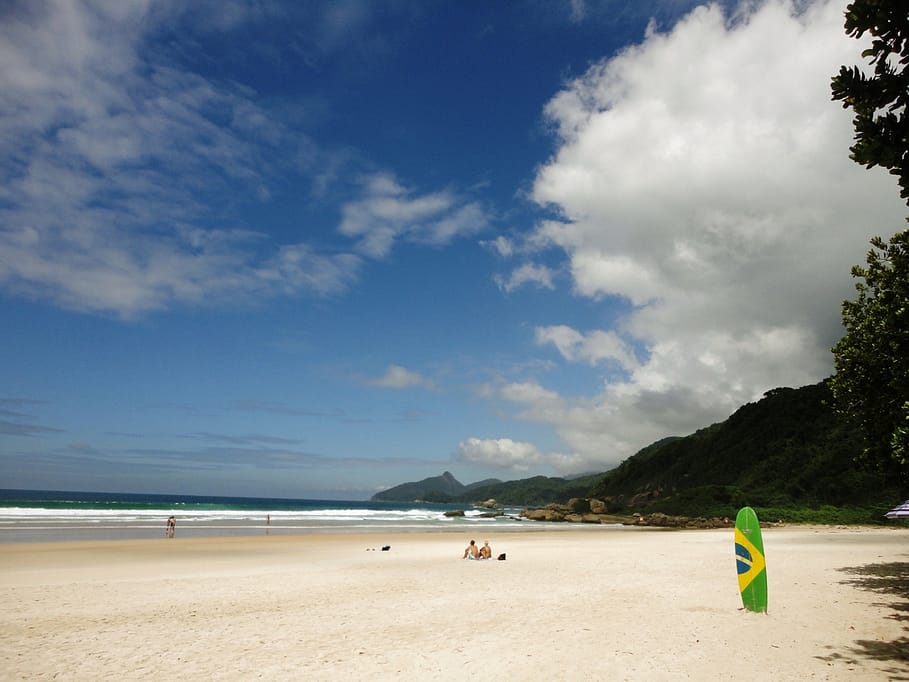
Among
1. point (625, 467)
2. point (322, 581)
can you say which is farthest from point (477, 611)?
point (625, 467)

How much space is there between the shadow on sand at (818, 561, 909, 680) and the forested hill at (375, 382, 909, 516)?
63.3ft

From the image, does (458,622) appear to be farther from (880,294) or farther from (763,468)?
(763,468)

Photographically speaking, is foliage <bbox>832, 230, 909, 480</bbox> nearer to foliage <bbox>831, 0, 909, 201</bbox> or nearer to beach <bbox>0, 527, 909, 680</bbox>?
beach <bbox>0, 527, 909, 680</bbox>

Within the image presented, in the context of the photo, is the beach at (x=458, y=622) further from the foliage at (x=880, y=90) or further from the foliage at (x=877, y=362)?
the foliage at (x=880, y=90)

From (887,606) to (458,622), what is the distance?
29.7ft

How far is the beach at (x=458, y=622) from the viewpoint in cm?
762

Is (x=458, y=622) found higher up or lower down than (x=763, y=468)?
lower down

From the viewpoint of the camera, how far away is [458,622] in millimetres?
10469

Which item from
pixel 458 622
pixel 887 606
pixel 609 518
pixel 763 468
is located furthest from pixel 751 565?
pixel 763 468

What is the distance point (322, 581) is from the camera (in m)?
16.1

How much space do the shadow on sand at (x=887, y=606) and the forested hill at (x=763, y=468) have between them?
19.3 meters

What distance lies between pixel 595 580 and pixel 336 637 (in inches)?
355

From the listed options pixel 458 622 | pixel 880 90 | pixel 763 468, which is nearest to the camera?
pixel 880 90

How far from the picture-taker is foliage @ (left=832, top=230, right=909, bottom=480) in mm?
11930
